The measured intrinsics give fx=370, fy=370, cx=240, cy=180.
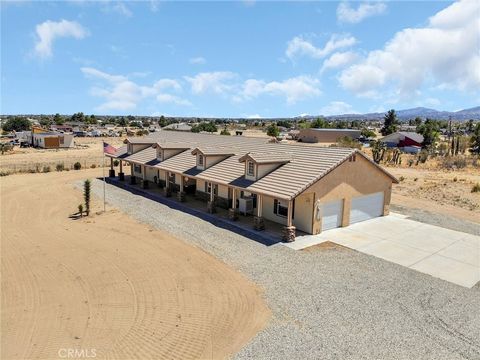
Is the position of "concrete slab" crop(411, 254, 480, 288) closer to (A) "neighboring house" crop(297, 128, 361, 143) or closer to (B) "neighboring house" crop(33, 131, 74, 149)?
(B) "neighboring house" crop(33, 131, 74, 149)

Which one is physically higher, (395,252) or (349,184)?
(349,184)

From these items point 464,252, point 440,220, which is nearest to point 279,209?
point 464,252

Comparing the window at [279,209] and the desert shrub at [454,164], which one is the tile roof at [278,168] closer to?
the window at [279,209]

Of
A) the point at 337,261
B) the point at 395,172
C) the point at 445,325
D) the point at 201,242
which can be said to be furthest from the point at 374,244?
the point at 395,172

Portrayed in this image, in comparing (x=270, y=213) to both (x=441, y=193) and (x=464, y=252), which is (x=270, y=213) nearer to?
(x=464, y=252)

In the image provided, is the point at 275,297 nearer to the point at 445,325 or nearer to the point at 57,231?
the point at 445,325

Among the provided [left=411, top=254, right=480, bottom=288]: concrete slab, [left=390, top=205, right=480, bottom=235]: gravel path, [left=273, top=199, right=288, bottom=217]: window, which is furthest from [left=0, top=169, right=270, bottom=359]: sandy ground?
[left=390, top=205, right=480, bottom=235]: gravel path

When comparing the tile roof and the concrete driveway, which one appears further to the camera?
the tile roof
